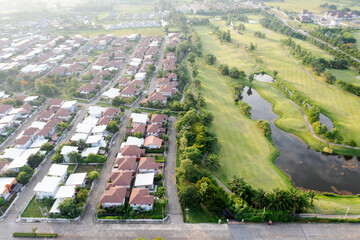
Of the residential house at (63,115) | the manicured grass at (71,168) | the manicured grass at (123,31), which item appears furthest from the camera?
the manicured grass at (123,31)

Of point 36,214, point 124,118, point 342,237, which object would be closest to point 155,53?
point 124,118

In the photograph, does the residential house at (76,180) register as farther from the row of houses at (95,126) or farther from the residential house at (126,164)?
the row of houses at (95,126)

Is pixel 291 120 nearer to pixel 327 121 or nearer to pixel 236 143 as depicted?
pixel 327 121

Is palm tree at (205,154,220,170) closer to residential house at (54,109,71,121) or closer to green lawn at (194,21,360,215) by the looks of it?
green lawn at (194,21,360,215)

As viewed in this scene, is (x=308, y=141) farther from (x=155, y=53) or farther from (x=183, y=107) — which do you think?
(x=155, y=53)

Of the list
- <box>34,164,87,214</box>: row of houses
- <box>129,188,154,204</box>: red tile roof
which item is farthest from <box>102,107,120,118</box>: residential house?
<box>129,188,154,204</box>: red tile roof

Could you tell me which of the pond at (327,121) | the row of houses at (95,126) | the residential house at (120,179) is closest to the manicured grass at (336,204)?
the pond at (327,121)
